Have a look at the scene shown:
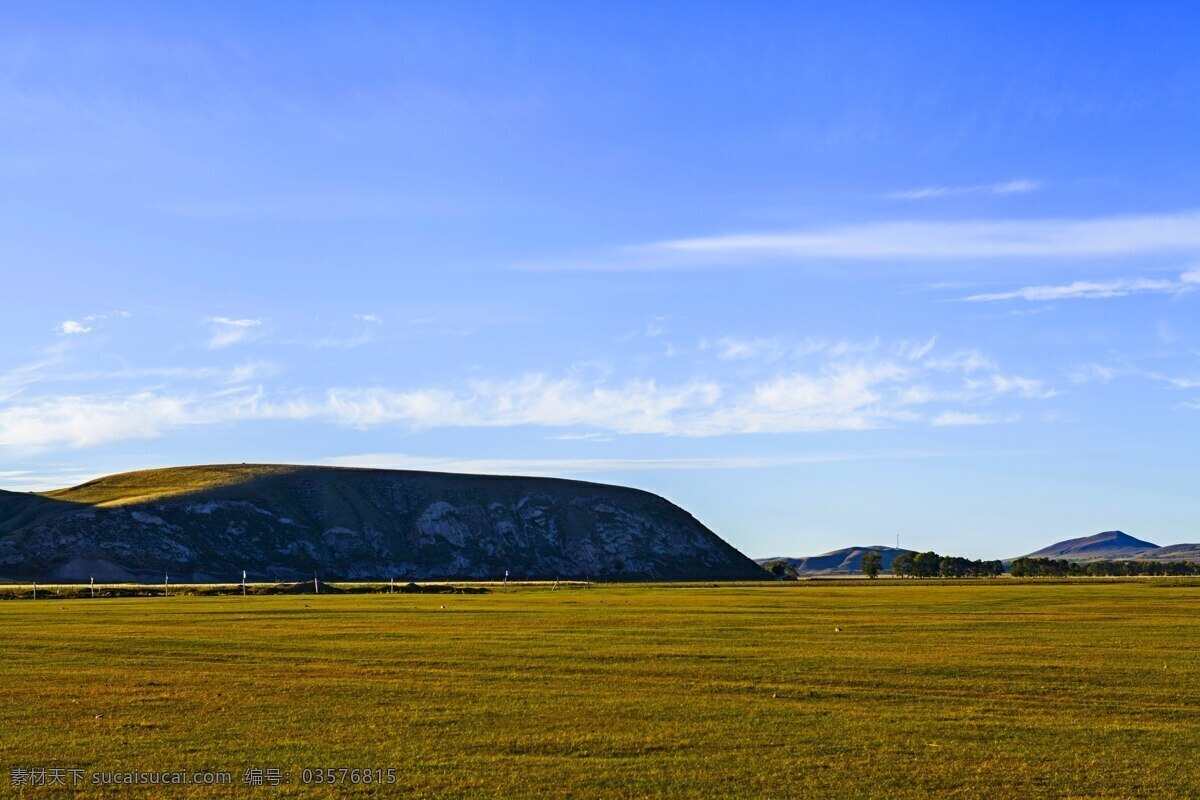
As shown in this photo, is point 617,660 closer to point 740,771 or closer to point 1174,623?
point 740,771

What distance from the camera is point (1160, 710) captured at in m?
22.4

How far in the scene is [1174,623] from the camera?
1893 inches

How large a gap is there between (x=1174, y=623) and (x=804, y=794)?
39360 millimetres

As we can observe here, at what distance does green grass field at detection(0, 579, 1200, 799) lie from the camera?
16.4m

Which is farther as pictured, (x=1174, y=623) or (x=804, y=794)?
(x=1174, y=623)

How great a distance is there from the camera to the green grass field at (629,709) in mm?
16438

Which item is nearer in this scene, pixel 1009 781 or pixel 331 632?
pixel 1009 781

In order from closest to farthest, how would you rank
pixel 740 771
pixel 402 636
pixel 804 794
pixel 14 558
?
pixel 804 794 → pixel 740 771 → pixel 402 636 → pixel 14 558

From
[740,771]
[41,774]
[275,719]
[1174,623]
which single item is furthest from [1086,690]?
[1174,623]

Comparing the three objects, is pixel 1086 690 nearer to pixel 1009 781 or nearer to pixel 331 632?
pixel 1009 781

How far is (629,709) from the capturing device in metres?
22.2

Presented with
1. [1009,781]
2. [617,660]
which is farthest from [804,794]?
[617,660]

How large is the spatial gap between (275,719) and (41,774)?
5173 mm

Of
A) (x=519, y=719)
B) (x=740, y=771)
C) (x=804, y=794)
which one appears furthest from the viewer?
(x=519, y=719)
